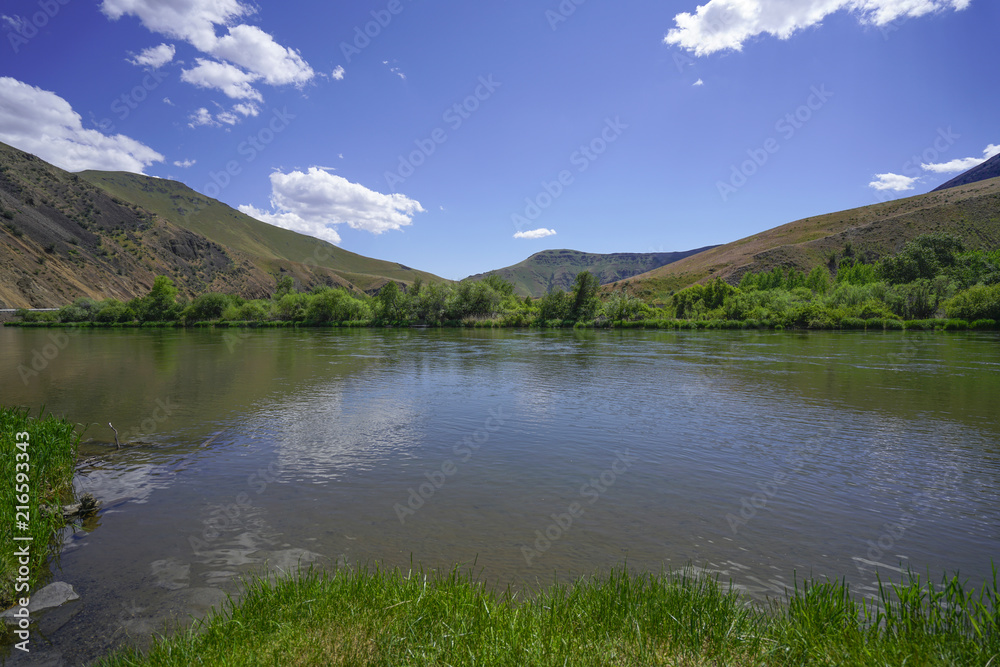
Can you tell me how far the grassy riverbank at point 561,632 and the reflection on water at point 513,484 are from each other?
172 centimetres

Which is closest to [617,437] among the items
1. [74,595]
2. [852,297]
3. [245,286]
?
[74,595]

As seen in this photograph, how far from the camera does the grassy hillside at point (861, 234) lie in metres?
132

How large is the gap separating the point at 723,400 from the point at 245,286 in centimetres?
21040

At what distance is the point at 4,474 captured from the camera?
28.5 ft

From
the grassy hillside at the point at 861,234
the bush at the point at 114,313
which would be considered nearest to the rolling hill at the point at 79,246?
the bush at the point at 114,313

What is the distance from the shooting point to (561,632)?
464 cm

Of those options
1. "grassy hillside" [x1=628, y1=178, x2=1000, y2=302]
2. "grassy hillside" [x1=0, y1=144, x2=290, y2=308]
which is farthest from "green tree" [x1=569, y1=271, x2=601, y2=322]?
"grassy hillside" [x1=0, y1=144, x2=290, y2=308]

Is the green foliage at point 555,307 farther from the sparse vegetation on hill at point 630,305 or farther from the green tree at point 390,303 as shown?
the green tree at point 390,303

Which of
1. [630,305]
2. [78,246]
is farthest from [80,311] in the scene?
[630,305]

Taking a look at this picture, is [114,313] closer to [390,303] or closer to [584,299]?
[390,303]

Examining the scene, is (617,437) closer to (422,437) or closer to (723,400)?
(422,437)

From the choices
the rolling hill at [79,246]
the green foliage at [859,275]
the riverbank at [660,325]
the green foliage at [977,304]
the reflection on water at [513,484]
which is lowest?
the reflection on water at [513,484]

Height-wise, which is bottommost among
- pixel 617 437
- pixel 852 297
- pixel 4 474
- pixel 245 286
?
pixel 617 437

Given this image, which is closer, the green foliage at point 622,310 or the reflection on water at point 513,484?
the reflection on water at point 513,484
